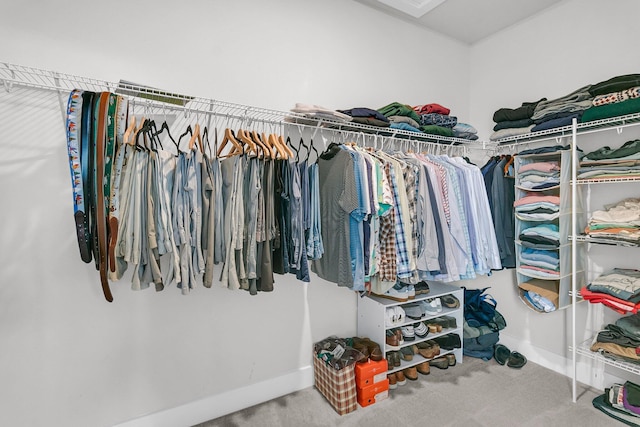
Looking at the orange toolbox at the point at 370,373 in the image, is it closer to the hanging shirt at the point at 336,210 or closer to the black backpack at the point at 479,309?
the hanging shirt at the point at 336,210

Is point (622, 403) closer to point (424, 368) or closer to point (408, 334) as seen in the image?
point (424, 368)

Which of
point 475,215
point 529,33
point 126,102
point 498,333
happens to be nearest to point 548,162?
point 475,215

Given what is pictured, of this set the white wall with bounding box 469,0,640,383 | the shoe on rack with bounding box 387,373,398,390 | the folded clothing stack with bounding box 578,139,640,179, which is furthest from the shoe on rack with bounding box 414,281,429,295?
the folded clothing stack with bounding box 578,139,640,179

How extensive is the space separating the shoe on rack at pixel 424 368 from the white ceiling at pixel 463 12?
2767 millimetres

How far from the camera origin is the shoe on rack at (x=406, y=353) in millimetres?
2357

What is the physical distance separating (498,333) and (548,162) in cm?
148

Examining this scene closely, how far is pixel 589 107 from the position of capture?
6.98 ft

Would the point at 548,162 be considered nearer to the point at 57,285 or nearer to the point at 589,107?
the point at 589,107

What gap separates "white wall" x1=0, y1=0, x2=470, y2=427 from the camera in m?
1.51

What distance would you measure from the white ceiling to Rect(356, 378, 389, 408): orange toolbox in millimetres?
2765

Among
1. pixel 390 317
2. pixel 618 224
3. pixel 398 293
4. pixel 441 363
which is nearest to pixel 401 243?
pixel 398 293

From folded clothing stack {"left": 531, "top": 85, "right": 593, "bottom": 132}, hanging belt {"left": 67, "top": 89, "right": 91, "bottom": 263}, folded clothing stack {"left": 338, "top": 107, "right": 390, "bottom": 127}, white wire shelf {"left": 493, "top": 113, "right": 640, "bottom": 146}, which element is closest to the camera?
hanging belt {"left": 67, "top": 89, "right": 91, "bottom": 263}

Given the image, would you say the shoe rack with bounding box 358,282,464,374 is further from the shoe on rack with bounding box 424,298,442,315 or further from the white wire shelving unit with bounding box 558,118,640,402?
the white wire shelving unit with bounding box 558,118,640,402

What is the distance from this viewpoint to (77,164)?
128 centimetres
